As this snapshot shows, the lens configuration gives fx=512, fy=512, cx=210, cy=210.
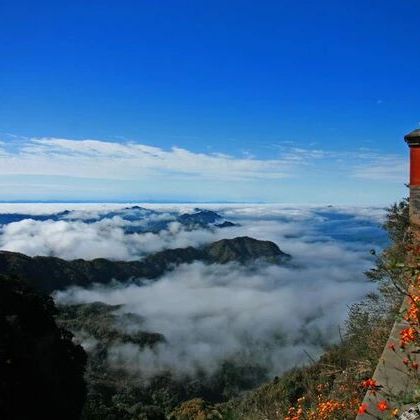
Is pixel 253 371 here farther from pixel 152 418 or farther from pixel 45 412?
pixel 45 412

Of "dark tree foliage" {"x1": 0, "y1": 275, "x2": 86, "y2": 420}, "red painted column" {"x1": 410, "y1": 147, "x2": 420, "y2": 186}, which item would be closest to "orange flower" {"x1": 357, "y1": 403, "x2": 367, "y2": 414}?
"red painted column" {"x1": 410, "y1": 147, "x2": 420, "y2": 186}

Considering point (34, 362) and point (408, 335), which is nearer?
point (408, 335)

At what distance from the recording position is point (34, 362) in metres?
23.6

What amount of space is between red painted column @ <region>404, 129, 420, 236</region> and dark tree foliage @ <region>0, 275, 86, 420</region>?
1945 centimetres

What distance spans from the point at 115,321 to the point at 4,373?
444 feet

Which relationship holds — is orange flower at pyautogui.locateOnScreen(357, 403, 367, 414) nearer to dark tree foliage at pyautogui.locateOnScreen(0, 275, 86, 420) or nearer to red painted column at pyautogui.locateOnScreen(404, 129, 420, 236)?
red painted column at pyautogui.locateOnScreen(404, 129, 420, 236)

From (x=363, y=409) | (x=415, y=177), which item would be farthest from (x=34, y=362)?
(x=363, y=409)

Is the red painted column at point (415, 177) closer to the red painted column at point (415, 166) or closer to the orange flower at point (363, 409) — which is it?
the red painted column at point (415, 166)

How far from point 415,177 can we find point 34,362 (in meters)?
21.6

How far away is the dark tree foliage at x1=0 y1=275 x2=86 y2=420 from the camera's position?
21.9 m

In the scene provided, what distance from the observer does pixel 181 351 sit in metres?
154

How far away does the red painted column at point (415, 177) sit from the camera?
6293 mm

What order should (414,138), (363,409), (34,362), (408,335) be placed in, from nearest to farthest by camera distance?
(363,409) → (408,335) → (414,138) → (34,362)

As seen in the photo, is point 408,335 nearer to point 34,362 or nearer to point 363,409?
point 363,409
